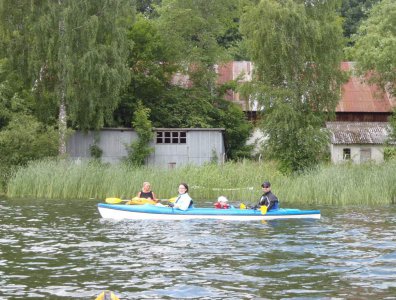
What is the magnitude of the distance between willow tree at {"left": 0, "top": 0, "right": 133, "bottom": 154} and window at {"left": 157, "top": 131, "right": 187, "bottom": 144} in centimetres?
568

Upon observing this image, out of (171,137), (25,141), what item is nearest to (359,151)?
(171,137)

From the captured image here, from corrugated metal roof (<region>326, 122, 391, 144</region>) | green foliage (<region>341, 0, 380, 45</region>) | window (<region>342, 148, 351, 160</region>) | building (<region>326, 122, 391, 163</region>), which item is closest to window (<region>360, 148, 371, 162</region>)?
building (<region>326, 122, 391, 163</region>)

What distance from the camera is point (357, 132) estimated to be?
52.9 m

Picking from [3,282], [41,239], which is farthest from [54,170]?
[3,282]

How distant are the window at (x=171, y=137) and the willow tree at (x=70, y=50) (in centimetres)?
568

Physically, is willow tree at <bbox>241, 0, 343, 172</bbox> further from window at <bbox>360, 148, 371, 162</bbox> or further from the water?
the water

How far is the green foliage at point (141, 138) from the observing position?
1720 inches

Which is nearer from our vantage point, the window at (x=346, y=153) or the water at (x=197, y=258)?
the water at (x=197, y=258)

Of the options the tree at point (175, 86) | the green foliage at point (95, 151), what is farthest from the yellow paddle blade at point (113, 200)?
the tree at point (175, 86)

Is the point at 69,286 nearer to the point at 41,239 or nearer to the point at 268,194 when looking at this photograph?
the point at 41,239

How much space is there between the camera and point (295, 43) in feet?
131

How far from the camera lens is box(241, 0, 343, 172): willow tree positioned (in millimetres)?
39094

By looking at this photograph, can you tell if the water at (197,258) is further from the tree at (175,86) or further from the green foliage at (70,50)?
the tree at (175,86)

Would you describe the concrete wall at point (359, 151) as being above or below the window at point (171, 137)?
below
